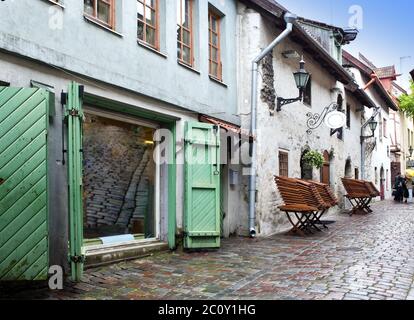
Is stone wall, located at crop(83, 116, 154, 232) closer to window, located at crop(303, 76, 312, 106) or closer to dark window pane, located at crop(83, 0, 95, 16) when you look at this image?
dark window pane, located at crop(83, 0, 95, 16)

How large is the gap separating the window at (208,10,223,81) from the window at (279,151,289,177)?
2973 mm

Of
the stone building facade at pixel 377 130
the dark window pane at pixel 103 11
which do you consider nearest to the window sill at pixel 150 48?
the dark window pane at pixel 103 11

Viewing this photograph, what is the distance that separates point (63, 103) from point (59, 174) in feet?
2.98

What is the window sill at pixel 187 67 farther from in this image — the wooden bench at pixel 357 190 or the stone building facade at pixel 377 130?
the stone building facade at pixel 377 130

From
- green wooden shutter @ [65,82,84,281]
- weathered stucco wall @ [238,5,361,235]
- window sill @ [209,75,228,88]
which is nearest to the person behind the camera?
green wooden shutter @ [65,82,84,281]

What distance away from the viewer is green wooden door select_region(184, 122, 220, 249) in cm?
789

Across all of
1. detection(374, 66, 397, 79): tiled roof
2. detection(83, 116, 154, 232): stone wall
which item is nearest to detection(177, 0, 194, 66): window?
detection(83, 116, 154, 232): stone wall

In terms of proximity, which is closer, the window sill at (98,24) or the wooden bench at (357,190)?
the window sill at (98,24)

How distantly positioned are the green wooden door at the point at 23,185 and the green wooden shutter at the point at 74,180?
416 millimetres

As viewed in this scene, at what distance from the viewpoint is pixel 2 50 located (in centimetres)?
492

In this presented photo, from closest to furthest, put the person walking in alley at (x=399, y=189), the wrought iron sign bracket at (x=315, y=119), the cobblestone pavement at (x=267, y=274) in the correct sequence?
the cobblestone pavement at (x=267, y=274), the wrought iron sign bracket at (x=315, y=119), the person walking in alley at (x=399, y=189)

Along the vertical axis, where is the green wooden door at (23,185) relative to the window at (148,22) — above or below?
below

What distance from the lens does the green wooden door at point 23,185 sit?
4680 millimetres
